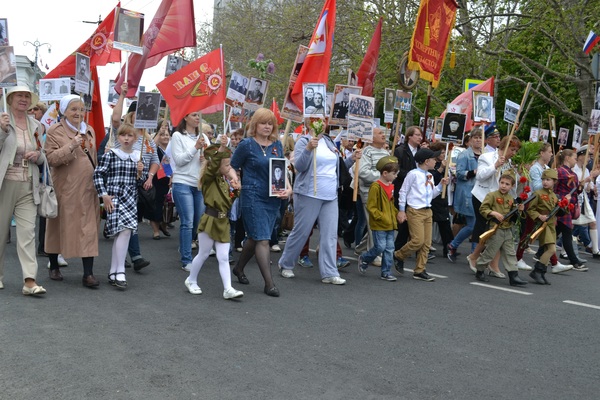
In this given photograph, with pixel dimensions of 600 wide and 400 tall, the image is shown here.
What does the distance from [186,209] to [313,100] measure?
192 cm

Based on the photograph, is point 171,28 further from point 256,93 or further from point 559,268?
point 559,268

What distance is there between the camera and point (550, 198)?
31.5 ft

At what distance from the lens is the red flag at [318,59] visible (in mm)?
8828

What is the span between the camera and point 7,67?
7211 millimetres

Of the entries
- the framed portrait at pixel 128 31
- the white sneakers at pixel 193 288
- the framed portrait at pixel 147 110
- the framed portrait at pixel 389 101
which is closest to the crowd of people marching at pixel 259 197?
the white sneakers at pixel 193 288

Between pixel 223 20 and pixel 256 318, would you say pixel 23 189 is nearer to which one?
pixel 256 318

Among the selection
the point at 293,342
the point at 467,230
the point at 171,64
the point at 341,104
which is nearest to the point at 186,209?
the point at 341,104

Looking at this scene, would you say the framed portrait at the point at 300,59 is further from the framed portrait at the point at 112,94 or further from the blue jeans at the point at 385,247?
the framed portrait at the point at 112,94

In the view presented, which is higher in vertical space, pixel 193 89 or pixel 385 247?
pixel 193 89

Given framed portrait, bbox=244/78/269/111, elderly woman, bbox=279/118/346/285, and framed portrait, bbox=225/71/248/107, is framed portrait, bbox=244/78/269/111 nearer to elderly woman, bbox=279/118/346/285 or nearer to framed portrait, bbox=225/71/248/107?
framed portrait, bbox=225/71/248/107

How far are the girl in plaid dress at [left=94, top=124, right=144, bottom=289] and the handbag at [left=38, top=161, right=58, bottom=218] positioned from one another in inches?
17.6

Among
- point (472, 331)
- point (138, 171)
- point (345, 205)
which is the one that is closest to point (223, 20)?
point (345, 205)

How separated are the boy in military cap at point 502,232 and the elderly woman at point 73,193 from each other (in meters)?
4.58

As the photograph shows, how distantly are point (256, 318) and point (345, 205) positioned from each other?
15.4ft
